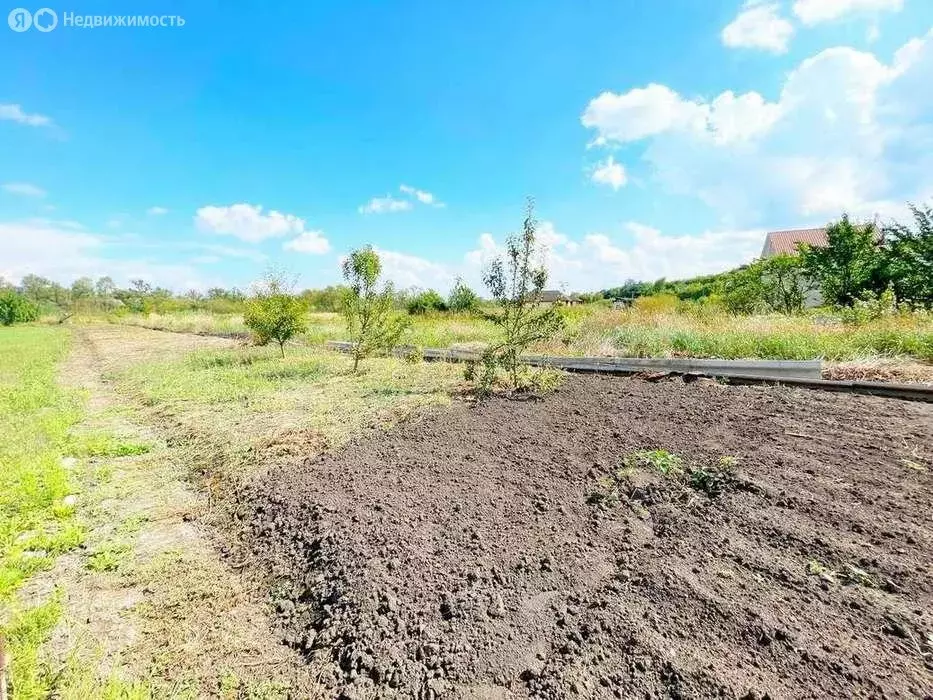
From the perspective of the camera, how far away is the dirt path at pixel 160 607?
1.82 m

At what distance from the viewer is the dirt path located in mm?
1822

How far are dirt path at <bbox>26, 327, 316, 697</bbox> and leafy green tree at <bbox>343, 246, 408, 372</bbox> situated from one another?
5158 millimetres

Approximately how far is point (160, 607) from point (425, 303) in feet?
82.3

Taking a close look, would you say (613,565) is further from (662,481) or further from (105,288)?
(105,288)

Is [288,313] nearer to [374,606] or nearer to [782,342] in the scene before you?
[374,606]

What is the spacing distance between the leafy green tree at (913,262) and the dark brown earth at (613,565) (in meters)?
11.2

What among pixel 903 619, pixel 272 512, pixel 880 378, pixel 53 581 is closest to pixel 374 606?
pixel 272 512

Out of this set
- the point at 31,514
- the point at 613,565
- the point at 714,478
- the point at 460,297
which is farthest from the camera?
the point at 460,297

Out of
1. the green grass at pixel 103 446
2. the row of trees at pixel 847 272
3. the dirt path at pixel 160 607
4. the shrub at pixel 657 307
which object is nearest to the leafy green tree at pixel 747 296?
the row of trees at pixel 847 272

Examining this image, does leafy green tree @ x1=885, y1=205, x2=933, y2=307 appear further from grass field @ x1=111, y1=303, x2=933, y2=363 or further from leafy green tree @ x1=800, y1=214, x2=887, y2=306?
grass field @ x1=111, y1=303, x2=933, y2=363

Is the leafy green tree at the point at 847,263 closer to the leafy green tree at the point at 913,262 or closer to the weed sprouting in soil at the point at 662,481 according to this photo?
the leafy green tree at the point at 913,262

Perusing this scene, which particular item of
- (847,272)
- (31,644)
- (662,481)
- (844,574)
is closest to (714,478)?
(662,481)

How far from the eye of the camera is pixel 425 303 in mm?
26938

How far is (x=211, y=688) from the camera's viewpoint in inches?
69.7
